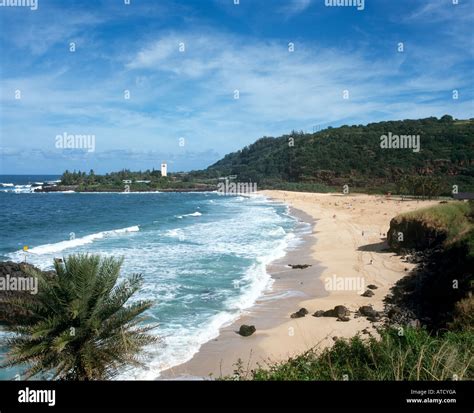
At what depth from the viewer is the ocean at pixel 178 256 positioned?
12742 mm

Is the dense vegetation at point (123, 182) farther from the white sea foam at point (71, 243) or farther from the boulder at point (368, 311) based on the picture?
the boulder at point (368, 311)

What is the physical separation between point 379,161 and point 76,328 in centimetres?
8484

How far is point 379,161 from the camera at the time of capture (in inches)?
3332

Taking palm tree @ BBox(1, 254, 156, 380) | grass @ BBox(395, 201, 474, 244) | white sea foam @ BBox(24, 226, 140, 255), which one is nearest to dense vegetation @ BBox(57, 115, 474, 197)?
white sea foam @ BBox(24, 226, 140, 255)

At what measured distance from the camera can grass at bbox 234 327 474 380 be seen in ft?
15.4

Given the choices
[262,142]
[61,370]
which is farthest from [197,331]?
[262,142]

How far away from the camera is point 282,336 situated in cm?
1209

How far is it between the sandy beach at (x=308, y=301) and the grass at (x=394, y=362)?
180cm

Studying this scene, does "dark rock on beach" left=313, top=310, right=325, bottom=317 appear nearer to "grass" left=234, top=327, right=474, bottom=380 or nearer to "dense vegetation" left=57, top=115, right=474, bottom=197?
"grass" left=234, top=327, right=474, bottom=380

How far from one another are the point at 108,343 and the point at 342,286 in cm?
1208

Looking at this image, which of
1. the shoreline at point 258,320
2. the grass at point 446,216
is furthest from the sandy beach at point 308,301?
the grass at point 446,216

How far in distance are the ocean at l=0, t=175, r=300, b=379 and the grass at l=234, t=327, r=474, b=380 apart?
3.94m

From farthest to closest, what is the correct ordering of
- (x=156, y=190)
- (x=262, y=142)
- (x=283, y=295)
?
(x=262, y=142) < (x=156, y=190) < (x=283, y=295)
